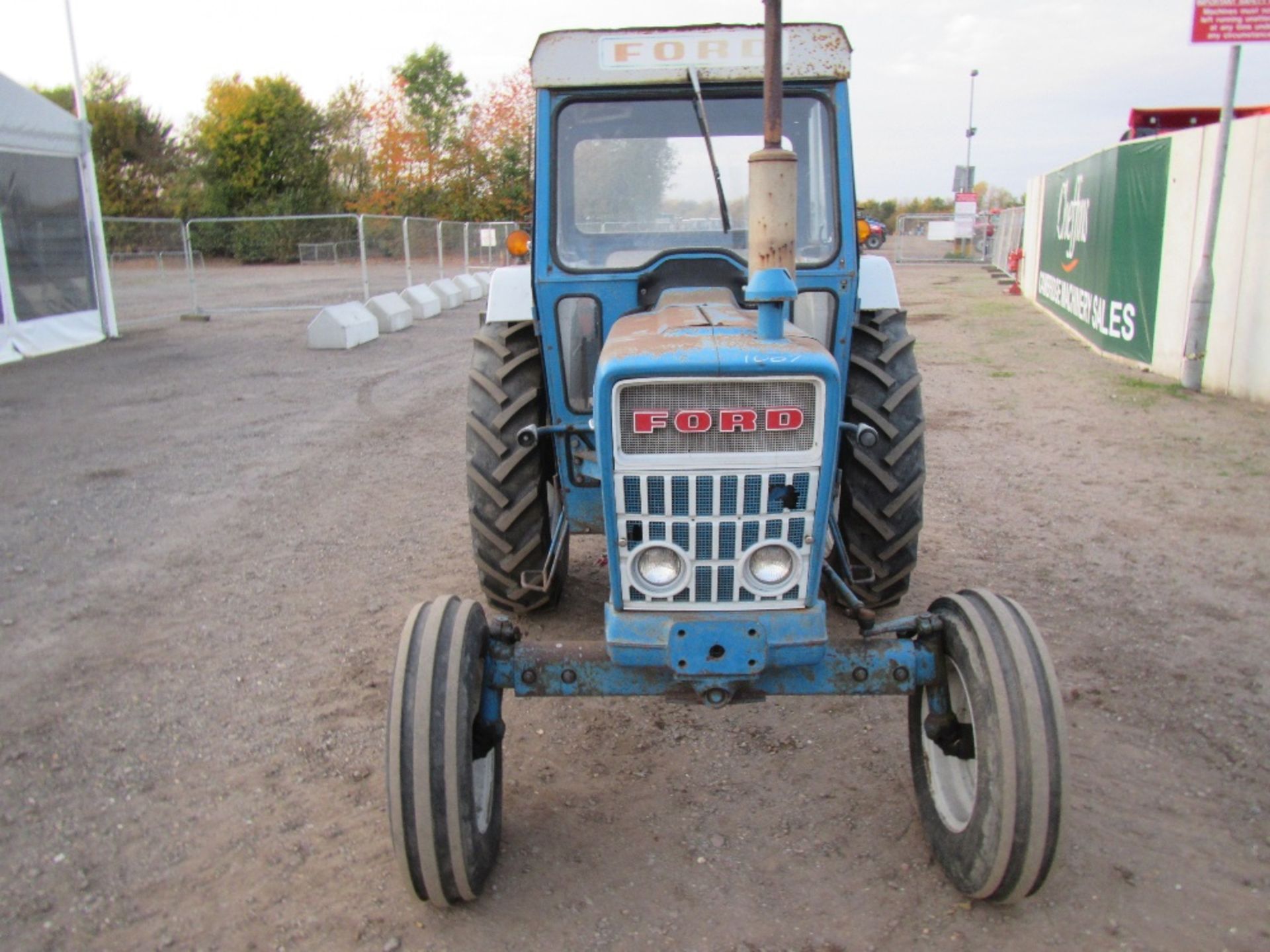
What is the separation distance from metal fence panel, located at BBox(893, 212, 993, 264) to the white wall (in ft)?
69.4

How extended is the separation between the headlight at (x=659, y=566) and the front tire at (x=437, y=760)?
20.3 inches

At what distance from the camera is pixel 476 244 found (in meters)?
26.3

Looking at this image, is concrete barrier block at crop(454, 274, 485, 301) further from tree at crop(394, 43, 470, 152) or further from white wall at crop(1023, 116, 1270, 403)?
tree at crop(394, 43, 470, 152)

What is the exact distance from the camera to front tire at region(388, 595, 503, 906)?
110 inches

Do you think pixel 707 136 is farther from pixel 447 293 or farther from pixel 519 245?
pixel 447 293

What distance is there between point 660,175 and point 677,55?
47 centimetres

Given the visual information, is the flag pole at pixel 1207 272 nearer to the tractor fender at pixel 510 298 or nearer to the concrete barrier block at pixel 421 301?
the tractor fender at pixel 510 298

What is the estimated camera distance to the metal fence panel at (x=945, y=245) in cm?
3572

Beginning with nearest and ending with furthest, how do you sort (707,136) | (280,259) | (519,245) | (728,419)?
(728,419)
(707,136)
(519,245)
(280,259)

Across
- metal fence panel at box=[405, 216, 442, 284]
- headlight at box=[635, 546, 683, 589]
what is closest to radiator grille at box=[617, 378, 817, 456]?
headlight at box=[635, 546, 683, 589]

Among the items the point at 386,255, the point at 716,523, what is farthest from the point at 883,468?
the point at 386,255

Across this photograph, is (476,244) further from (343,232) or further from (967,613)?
(967,613)

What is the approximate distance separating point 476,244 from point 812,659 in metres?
24.6

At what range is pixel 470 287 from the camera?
23438 mm
